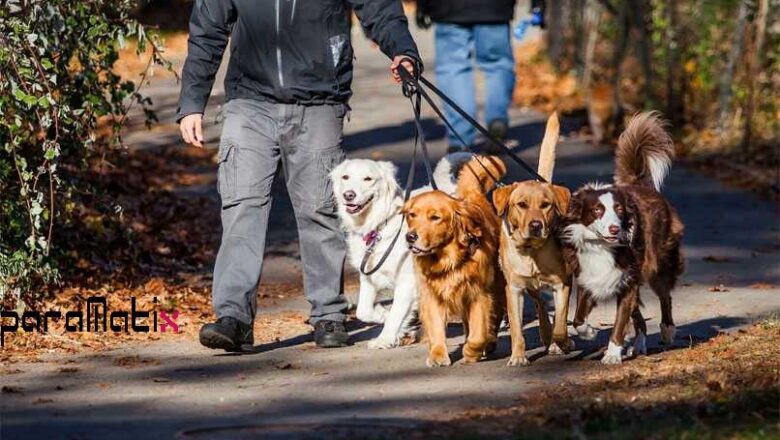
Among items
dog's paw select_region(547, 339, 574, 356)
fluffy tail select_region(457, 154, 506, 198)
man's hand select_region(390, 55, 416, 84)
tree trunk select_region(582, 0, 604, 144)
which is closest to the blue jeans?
tree trunk select_region(582, 0, 604, 144)

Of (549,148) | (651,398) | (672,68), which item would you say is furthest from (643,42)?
(651,398)

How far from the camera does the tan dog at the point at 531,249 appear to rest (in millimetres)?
7574

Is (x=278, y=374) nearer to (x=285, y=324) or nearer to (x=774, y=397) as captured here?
(x=285, y=324)

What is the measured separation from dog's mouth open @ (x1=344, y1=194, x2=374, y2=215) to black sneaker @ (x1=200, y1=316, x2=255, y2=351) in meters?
0.99

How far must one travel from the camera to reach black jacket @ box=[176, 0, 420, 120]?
820 centimetres

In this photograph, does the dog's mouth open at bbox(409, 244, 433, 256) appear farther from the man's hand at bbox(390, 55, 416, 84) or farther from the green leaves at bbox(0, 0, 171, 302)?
the green leaves at bbox(0, 0, 171, 302)

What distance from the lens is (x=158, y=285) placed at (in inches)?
412

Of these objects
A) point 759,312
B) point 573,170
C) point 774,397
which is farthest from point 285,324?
point 573,170

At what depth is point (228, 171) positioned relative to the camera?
826cm

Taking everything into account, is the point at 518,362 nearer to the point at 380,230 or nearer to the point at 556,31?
the point at 380,230

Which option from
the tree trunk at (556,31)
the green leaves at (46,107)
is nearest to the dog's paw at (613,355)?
the green leaves at (46,107)

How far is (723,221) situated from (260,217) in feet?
19.9

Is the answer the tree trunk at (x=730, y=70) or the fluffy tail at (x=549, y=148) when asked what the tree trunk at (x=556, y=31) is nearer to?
the tree trunk at (x=730, y=70)

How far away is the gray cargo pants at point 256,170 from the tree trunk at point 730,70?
9.01 m
